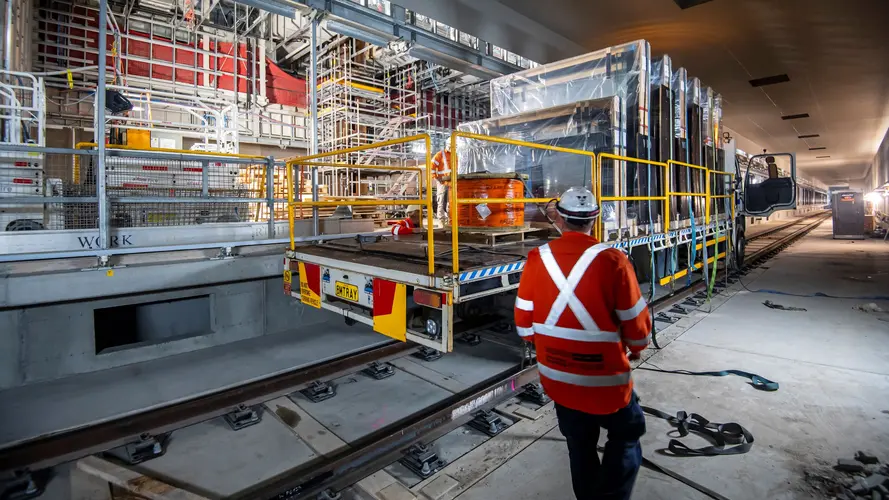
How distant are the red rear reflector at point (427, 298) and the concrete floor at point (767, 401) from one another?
114 cm

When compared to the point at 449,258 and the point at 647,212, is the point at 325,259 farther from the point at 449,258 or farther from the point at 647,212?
the point at 647,212

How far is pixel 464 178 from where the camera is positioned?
16.9 feet

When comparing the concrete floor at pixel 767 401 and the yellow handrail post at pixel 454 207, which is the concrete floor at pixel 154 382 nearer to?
the yellow handrail post at pixel 454 207

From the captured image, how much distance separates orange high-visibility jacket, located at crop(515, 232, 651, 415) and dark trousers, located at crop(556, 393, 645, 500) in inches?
3.8

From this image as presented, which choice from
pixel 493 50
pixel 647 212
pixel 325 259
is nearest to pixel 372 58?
pixel 493 50

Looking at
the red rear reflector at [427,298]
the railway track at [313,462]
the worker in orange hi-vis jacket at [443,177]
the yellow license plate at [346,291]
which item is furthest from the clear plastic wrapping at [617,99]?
the yellow license plate at [346,291]

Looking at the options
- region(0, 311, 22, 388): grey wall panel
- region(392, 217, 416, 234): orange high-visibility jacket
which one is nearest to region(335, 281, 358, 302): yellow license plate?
region(392, 217, 416, 234): orange high-visibility jacket

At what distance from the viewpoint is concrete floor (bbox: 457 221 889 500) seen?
274cm

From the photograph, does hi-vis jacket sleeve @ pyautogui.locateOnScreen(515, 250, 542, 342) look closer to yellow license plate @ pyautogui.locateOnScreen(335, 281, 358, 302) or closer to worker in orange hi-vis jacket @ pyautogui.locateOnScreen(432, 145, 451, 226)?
yellow license plate @ pyautogui.locateOnScreen(335, 281, 358, 302)

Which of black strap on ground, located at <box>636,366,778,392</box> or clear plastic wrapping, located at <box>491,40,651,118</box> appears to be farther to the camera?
clear plastic wrapping, located at <box>491,40,651,118</box>

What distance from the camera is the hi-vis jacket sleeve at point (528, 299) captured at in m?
2.36

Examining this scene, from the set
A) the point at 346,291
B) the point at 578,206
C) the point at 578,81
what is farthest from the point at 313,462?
the point at 578,81

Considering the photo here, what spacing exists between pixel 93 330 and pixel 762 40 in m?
13.2

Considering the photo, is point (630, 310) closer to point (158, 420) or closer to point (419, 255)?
point (419, 255)
